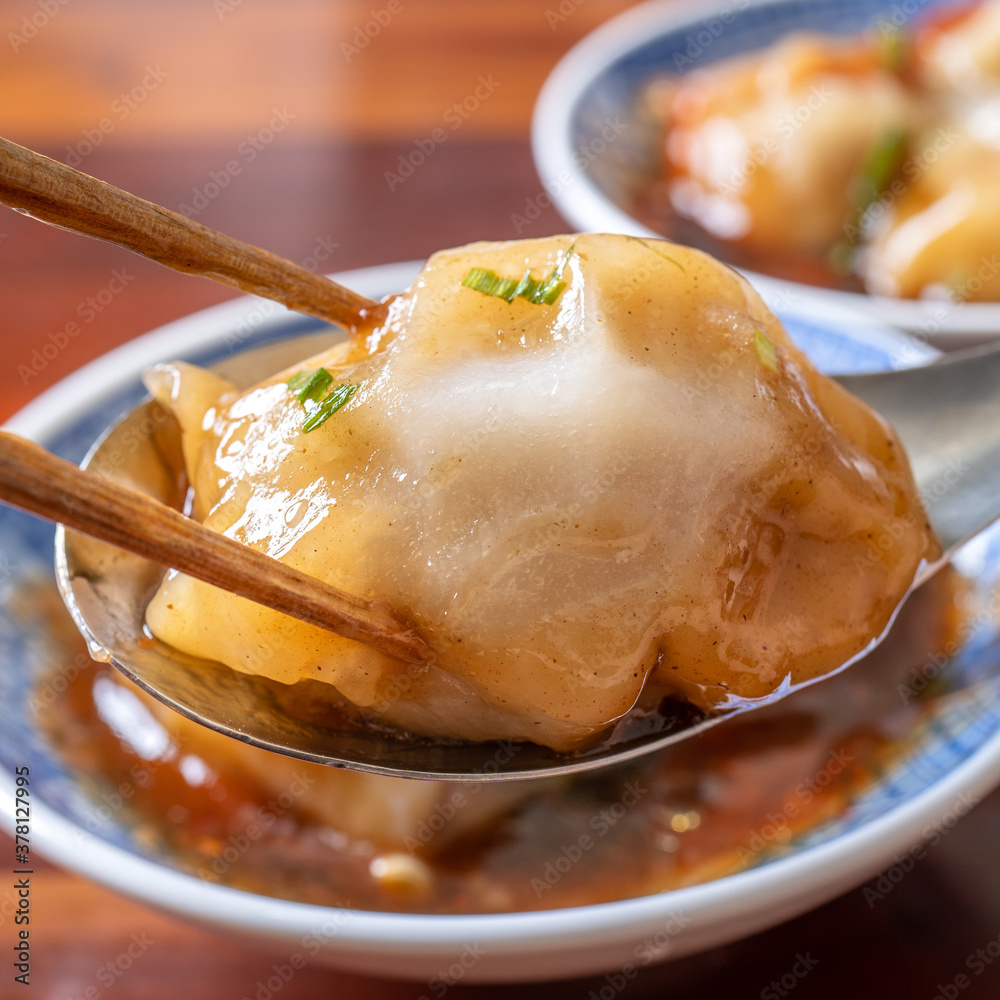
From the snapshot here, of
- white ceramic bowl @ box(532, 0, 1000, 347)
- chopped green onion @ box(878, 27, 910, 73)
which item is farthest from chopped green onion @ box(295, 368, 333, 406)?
chopped green onion @ box(878, 27, 910, 73)

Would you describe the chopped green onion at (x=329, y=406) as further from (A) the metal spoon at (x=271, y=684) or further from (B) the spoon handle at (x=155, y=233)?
(A) the metal spoon at (x=271, y=684)

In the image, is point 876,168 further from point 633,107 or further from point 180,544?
point 180,544

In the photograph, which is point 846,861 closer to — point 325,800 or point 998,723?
point 998,723

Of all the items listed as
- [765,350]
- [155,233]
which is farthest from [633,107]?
[155,233]

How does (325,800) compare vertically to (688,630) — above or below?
below

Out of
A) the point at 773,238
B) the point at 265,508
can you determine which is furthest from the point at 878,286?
the point at 265,508

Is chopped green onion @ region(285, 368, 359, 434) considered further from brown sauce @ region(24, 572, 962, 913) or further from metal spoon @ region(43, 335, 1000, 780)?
brown sauce @ region(24, 572, 962, 913)

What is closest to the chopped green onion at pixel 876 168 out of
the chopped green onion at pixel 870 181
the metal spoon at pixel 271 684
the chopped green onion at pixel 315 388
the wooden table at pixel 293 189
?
the chopped green onion at pixel 870 181
